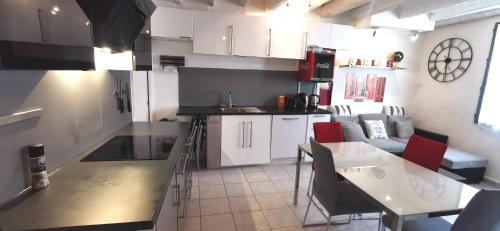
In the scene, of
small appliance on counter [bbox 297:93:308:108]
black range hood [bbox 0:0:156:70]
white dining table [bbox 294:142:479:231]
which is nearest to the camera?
black range hood [bbox 0:0:156:70]

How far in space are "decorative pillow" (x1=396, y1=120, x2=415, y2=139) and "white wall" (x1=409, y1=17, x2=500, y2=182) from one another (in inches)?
16.7

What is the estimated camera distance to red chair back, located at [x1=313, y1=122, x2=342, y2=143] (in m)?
2.75

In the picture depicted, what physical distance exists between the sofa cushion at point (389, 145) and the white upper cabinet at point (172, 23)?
314 centimetres

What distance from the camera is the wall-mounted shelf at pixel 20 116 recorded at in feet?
3.09

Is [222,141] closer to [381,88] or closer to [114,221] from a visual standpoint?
[114,221]

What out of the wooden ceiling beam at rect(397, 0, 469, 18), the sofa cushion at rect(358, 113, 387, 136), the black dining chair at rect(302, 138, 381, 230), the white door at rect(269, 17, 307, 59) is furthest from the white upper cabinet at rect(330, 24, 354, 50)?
the black dining chair at rect(302, 138, 381, 230)

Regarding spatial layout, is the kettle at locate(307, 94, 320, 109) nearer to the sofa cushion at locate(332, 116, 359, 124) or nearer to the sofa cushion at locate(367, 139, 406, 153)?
the sofa cushion at locate(332, 116, 359, 124)

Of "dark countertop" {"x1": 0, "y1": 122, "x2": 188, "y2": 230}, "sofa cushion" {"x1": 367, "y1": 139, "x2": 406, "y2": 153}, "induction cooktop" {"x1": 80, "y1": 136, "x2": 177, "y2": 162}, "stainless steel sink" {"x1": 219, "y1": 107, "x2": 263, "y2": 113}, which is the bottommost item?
"sofa cushion" {"x1": 367, "y1": 139, "x2": 406, "y2": 153}

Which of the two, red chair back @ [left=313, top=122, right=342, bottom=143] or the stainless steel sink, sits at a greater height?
the stainless steel sink

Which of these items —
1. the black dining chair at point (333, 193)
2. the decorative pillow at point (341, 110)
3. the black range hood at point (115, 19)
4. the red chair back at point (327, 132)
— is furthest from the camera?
the decorative pillow at point (341, 110)

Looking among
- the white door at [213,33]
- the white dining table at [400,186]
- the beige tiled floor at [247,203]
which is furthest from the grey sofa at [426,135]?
the white door at [213,33]

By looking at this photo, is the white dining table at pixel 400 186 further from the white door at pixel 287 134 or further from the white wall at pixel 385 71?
the white wall at pixel 385 71

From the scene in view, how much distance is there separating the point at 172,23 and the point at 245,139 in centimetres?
181

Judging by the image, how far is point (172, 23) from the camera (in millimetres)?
3133
